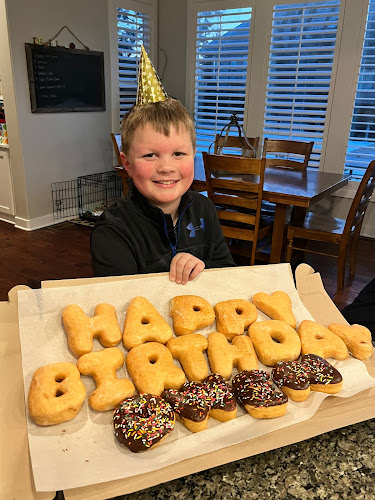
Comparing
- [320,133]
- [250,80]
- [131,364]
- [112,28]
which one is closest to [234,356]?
[131,364]

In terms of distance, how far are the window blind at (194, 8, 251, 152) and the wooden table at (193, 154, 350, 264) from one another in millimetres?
1402

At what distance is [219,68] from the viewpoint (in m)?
4.48

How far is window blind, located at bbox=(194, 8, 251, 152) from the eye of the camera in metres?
4.29

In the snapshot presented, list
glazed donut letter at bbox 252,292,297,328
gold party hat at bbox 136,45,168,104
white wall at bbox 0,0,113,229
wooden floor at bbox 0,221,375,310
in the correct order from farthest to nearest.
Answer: white wall at bbox 0,0,113,229 < wooden floor at bbox 0,221,375,310 < gold party hat at bbox 136,45,168,104 < glazed donut letter at bbox 252,292,297,328

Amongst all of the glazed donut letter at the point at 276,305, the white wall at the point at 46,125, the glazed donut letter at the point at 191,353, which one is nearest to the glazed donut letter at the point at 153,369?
the glazed donut letter at the point at 191,353

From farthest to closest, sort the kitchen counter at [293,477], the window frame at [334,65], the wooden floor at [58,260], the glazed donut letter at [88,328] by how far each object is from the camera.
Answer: the window frame at [334,65] → the wooden floor at [58,260] → the glazed donut letter at [88,328] → the kitchen counter at [293,477]

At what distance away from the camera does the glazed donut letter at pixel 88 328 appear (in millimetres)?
745

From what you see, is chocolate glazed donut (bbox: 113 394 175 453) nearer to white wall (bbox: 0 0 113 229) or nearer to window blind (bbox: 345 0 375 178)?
window blind (bbox: 345 0 375 178)

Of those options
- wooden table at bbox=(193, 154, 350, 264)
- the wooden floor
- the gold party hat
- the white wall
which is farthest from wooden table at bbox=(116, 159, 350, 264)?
the gold party hat

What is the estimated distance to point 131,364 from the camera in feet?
2.39

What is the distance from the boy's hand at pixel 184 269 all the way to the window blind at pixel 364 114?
318 cm

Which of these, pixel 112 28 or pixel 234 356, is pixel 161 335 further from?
pixel 112 28

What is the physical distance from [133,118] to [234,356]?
2.19 ft

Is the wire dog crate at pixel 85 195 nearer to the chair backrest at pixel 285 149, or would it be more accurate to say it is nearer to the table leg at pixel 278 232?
the chair backrest at pixel 285 149
